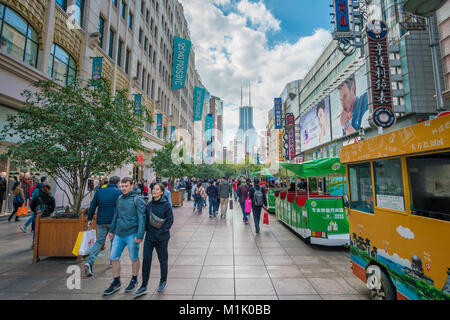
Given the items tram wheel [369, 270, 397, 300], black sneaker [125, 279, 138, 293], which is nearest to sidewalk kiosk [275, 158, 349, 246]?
tram wheel [369, 270, 397, 300]

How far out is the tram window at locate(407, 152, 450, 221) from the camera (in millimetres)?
2387

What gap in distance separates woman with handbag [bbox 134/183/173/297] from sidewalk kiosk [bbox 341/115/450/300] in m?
3.36

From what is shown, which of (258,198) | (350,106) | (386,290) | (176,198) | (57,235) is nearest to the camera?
(386,290)

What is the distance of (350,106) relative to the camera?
21.5 metres

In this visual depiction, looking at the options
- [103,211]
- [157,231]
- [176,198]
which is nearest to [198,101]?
[176,198]

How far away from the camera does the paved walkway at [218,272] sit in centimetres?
388

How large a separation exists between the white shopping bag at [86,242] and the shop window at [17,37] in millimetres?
10594

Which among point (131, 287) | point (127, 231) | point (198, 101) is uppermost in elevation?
point (198, 101)

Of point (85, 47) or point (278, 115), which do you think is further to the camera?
point (278, 115)

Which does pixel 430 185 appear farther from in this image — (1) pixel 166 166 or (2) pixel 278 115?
(2) pixel 278 115

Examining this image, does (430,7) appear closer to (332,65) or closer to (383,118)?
(383,118)

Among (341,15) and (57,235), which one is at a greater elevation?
(341,15)

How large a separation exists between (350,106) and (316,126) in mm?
8997

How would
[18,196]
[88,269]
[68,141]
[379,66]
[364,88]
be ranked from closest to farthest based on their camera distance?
[88,269] → [68,141] → [18,196] → [379,66] → [364,88]
